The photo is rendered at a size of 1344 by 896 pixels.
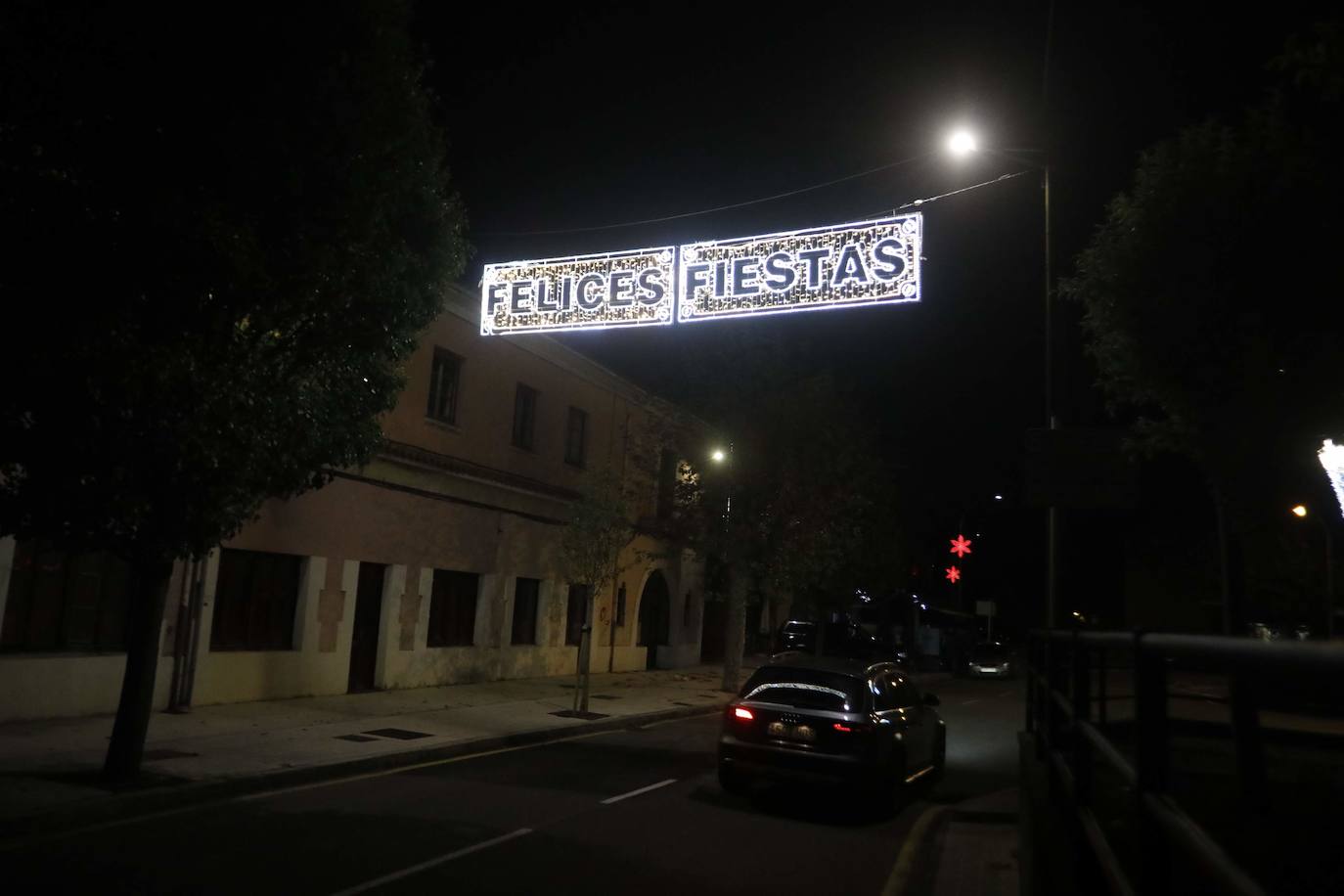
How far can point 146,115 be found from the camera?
943cm

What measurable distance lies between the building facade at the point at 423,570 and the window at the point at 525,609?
5cm

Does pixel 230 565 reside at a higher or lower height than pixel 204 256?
lower

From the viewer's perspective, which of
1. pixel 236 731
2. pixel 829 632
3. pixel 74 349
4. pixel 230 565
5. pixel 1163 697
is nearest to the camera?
pixel 1163 697

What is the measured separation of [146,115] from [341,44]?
194cm

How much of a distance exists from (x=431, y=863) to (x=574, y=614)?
1963 centimetres

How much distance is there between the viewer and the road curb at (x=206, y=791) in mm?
8555

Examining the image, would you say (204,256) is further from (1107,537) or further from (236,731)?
(1107,537)

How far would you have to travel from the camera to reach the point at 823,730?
10.9 m

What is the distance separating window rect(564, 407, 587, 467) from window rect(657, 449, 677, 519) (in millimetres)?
2365

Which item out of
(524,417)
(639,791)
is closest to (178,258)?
(639,791)

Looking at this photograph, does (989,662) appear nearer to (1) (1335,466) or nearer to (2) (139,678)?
(1) (1335,466)

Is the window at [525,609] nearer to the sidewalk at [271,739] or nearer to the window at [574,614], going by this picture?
the window at [574,614]

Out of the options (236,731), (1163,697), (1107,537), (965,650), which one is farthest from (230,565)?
(1107,537)

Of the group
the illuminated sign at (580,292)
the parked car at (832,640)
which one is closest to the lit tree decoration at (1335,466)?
the illuminated sign at (580,292)
